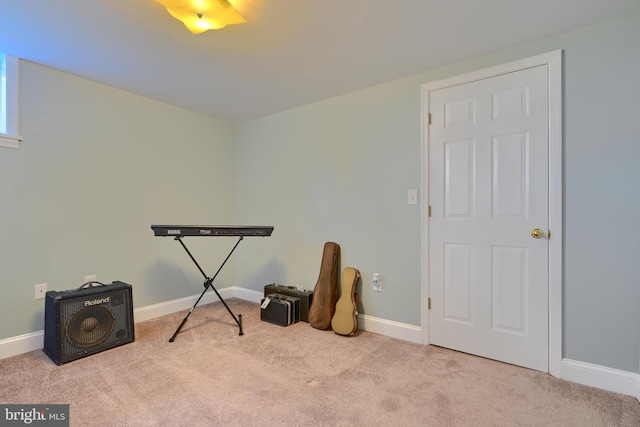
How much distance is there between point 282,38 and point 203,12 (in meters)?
0.56

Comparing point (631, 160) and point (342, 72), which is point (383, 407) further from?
point (342, 72)

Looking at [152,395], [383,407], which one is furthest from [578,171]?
[152,395]

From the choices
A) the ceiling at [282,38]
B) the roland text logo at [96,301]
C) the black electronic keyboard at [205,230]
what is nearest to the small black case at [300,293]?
the black electronic keyboard at [205,230]

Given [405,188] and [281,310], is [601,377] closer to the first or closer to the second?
[405,188]

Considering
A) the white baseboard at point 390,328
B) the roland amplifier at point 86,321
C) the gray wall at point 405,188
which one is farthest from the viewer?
the white baseboard at point 390,328

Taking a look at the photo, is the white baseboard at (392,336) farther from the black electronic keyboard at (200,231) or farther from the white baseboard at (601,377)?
the black electronic keyboard at (200,231)

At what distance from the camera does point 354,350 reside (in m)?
2.39

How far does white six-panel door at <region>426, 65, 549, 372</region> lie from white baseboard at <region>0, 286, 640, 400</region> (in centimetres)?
15

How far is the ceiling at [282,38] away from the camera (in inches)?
67.7

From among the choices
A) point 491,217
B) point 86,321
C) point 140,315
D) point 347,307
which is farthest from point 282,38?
point 140,315

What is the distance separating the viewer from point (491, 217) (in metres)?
2.25

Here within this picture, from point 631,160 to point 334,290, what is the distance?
226 cm

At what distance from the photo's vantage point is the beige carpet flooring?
1.60 meters

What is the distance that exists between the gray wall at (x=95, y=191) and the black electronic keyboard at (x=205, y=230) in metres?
0.71
